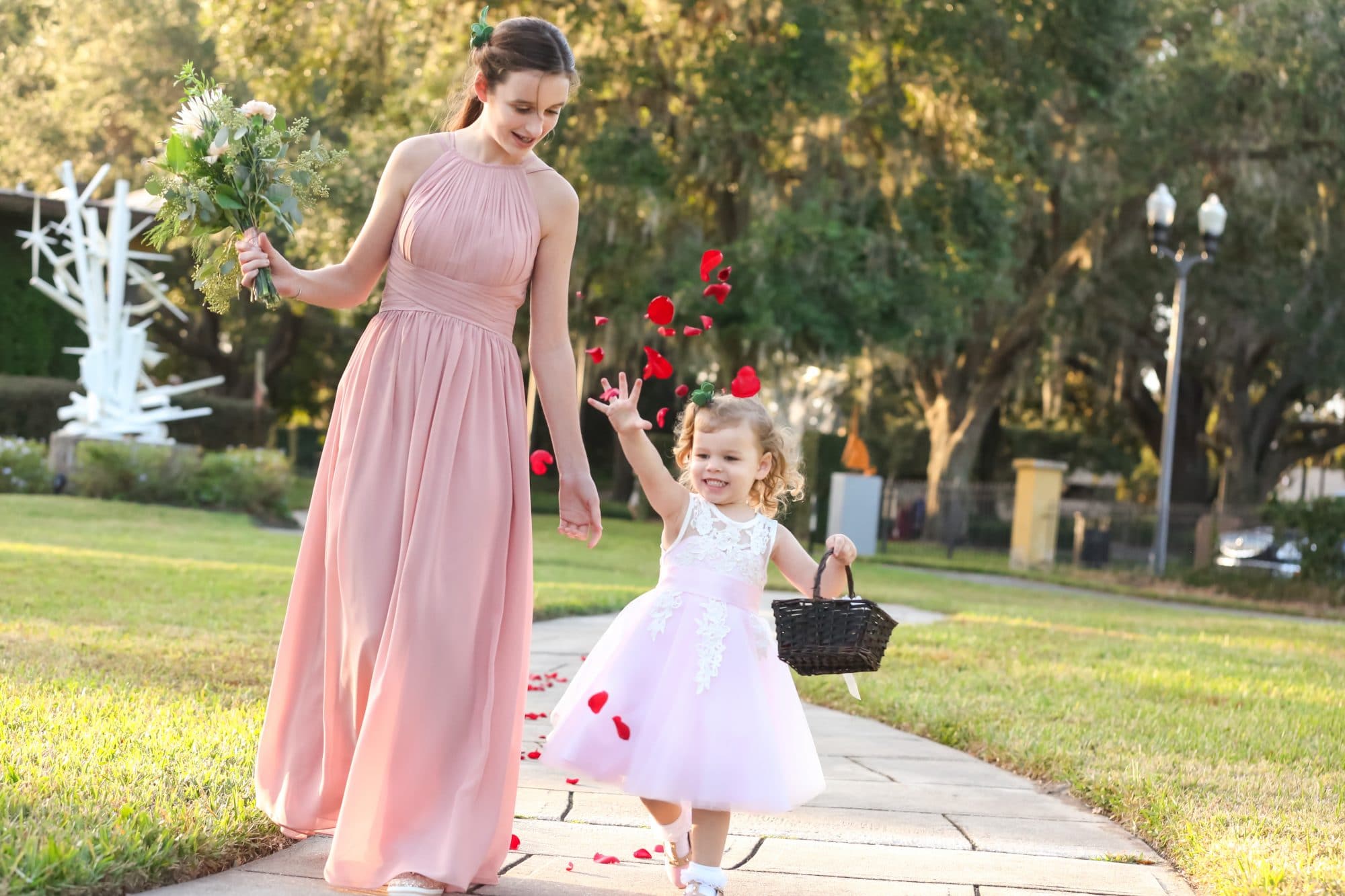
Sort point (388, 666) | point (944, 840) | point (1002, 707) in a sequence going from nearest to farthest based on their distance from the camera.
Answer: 1. point (388, 666)
2. point (944, 840)
3. point (1002, 707)

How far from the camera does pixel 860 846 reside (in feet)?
13.0

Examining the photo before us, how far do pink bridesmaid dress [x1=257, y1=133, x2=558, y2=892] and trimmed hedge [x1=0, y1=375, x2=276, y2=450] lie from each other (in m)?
21.1

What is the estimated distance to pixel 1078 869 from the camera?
377 centimetres

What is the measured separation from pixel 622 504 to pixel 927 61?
567 inches

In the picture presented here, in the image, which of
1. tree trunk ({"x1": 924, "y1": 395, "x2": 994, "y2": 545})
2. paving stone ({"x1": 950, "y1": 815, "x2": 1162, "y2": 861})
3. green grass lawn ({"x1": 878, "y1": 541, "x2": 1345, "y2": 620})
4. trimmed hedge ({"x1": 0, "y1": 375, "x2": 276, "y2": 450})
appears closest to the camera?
paving stone ({"x1": 950, "y1": 815, "x2": 1162, "y2": 861})

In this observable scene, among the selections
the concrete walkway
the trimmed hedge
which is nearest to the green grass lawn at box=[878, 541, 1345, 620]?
the trimmed hedge

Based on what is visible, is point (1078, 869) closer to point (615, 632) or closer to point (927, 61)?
point (615, 632)

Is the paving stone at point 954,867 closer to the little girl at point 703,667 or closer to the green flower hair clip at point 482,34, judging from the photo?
the little girl at point 703,667

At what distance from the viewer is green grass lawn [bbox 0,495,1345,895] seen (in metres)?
3.32

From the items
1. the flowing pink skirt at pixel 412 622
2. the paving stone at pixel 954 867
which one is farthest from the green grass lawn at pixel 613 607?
the flowing pink skirt at pixel 412 622

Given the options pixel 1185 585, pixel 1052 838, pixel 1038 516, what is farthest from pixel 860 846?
pixel 1038 516

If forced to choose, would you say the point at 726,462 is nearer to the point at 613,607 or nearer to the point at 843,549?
the point at 843,549

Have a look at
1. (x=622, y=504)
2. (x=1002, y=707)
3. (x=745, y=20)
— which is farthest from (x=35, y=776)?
(x=622, y=504)

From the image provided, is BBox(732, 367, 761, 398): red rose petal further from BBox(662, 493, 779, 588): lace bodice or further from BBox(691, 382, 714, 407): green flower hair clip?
BBox(662, 493, 779, 588): lace bodice
